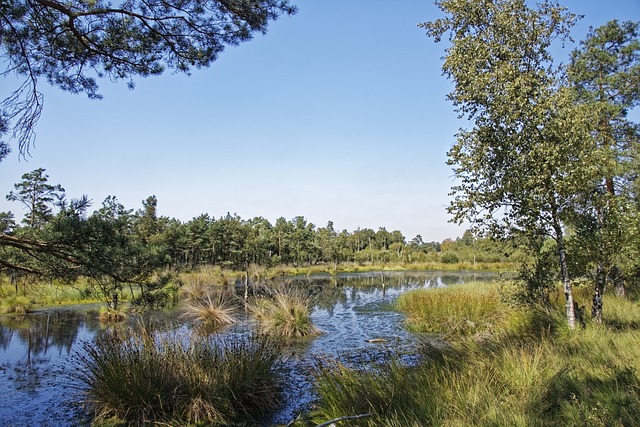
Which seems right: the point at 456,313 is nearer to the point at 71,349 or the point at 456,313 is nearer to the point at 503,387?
the point at 503,387

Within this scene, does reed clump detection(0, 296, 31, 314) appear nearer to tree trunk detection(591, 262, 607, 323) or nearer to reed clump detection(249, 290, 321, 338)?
reed clump detection(249, 290, 321, 338)

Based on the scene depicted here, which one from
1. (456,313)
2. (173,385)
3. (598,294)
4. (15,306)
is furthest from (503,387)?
(15,306)

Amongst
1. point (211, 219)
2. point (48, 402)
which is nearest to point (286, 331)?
point (48, 402)

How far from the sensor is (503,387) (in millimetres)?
4801

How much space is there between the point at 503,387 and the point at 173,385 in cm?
469

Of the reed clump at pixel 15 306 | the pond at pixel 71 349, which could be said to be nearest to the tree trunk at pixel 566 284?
the pond at pixel 71 349

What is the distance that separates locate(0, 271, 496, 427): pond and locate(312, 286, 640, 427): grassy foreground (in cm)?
155

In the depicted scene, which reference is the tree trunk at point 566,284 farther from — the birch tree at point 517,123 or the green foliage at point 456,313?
the green foliage at point 456,313

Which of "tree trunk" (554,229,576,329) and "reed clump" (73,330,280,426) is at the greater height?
"tree trunk" (554,229,576,329)

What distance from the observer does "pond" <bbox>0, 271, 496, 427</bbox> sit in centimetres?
701

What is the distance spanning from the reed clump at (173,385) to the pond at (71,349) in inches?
18.8

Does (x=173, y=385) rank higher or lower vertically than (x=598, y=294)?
lower

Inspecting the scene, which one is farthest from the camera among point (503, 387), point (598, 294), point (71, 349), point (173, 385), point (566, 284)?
point (71, 349)

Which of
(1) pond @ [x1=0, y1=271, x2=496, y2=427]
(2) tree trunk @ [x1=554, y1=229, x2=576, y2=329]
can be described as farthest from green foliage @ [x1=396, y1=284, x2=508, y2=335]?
(2) tree trunk @ [x1=554, y1=229, x2=576, y2=329]
